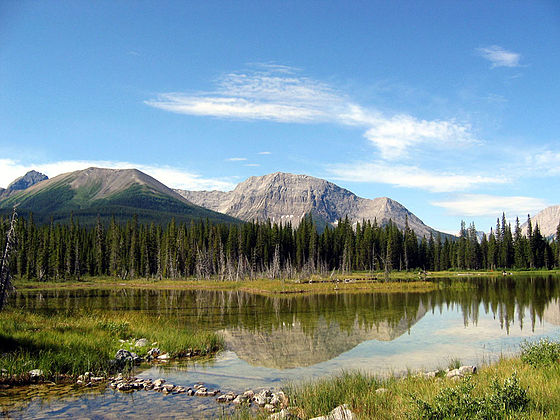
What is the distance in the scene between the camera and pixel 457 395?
1230 centimetres

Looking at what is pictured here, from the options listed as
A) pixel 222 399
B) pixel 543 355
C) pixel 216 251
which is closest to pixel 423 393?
pixel 543 355

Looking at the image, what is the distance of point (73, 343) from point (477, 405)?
21204mm

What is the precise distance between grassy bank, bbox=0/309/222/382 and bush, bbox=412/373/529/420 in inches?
665

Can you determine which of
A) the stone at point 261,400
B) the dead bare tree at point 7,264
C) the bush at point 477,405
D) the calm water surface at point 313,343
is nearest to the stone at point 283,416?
the stone at point 261,400

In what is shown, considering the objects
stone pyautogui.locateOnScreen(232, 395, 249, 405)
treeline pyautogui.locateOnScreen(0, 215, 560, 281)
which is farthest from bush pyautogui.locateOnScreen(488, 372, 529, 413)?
treeline pyautogui.locateOnScreen(0, 215, 560, 281)

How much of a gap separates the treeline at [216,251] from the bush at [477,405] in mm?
112704

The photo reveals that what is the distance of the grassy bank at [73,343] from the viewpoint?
67.3 feet

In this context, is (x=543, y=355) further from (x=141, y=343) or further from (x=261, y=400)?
(x=141, y=343)

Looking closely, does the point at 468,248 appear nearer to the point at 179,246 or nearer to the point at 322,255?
the point at 322,255

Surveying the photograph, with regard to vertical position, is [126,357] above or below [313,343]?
above

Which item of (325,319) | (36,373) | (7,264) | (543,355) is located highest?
(7,264)

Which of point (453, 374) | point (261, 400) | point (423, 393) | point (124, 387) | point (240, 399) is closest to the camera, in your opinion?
point (423, 393)

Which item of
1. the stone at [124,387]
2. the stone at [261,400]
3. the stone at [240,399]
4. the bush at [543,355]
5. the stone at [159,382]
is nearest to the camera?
the stone at [261,400]

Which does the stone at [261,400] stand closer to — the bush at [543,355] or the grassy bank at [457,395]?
the grassy bank at [457,395]
